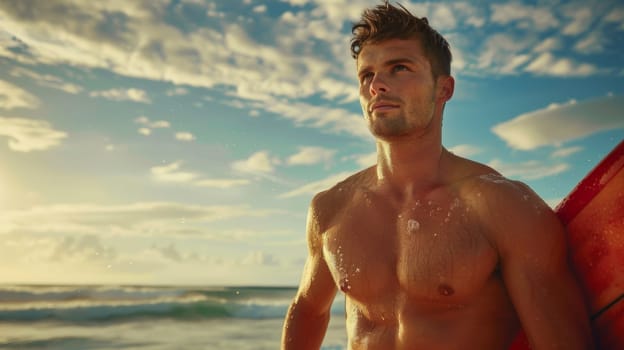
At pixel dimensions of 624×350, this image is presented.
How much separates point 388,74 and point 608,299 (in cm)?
122

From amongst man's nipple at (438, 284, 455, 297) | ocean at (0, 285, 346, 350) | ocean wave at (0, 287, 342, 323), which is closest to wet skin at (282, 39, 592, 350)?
man's nipple at (438, 284, 455, 297)

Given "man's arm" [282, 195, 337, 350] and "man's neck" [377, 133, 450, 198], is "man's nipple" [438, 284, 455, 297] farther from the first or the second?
"man's arm" [282, 195, 337, 350]

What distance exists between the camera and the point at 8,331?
12945 mm

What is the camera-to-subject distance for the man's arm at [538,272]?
188 cm

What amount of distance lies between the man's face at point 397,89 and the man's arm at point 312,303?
56 cm

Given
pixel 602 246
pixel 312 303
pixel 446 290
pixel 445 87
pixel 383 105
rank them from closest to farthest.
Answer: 1. pixel 602 246
2. pixel 446 290
3. pixel 383 105
4. pixel 445 87
5. pixel 312 303

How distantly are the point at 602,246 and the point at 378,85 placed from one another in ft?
3.51

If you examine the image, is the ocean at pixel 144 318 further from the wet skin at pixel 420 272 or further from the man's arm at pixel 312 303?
the wet skin at pixel 420 272

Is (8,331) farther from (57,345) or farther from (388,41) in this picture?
(388,41)

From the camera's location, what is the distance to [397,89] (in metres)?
2.45

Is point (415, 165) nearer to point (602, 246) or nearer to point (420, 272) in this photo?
point (420, 272)

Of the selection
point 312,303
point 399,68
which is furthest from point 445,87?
point 312,303

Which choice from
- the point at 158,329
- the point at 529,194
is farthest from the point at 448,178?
the point at 158,329

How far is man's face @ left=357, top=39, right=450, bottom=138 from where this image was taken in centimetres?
245
